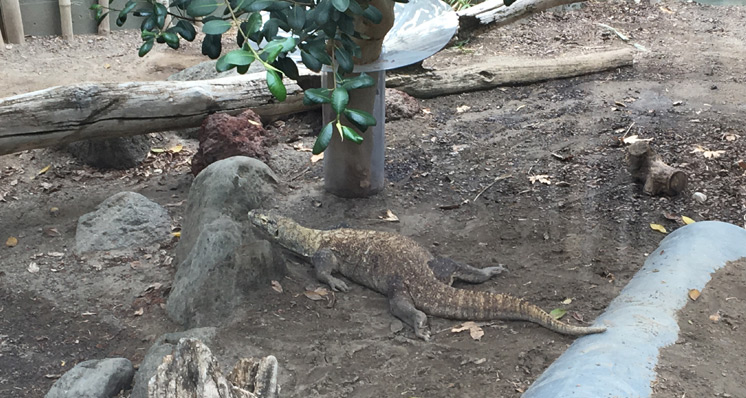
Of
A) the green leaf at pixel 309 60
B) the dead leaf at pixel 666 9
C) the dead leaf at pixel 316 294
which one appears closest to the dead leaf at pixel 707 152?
the dead leaf at pixel 316 294

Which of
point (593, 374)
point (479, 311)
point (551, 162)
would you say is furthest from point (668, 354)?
point (551, 162)

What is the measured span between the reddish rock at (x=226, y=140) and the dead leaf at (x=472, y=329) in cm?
298

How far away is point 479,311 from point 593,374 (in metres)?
1.13

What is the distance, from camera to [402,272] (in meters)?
3.93

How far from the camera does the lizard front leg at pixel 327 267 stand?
4152 mm

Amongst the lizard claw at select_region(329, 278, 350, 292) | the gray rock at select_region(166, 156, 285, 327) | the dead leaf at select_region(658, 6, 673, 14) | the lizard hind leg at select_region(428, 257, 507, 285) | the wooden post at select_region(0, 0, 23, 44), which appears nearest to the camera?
A: the gray rock at select_region(166, 156, 285, 327)

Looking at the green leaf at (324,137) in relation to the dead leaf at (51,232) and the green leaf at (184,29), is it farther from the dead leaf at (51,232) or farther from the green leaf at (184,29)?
the dead leaf at (51,232)

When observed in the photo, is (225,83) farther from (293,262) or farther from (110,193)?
(293,262)

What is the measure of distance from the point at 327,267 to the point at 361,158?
1221 millimetres

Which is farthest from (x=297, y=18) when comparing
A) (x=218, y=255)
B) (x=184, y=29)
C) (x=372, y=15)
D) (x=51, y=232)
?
(x=51, y=232)

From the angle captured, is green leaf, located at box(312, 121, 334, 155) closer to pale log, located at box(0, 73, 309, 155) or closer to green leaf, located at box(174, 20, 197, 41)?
green leaf, located at box(174, 20, 197, 41)

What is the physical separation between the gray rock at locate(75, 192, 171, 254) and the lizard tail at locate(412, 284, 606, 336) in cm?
231

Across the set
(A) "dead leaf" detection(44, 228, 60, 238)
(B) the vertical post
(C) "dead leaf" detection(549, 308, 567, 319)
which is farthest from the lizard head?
(C) "dead leaf" detection(549, 308, 567, 319)

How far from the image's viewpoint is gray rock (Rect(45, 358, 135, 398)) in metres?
3.19
